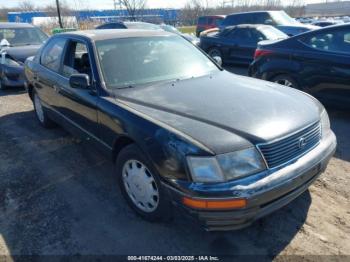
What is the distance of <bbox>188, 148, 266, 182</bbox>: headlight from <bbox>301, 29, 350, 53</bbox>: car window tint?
369 cm

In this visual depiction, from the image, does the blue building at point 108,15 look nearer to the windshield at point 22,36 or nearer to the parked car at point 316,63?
the windshield at point 22,36

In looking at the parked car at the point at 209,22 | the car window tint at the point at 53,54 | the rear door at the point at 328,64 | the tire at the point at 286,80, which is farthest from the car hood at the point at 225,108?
the parked car at the point at 209,22

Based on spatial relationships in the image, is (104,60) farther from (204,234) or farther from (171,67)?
(204,234)

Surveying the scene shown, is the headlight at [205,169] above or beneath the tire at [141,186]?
above

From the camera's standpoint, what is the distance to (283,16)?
43.5 feet

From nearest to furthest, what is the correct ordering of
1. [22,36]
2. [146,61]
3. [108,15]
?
[146,61]
[22,36]
[108,15]

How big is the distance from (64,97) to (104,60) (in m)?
1.01

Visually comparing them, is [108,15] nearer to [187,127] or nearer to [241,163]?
[187,127]

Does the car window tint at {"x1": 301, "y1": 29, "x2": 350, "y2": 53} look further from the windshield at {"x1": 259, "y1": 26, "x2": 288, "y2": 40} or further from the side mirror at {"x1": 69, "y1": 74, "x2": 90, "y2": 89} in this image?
the windshield at {"x1": 259, "y1": 26, "x2": 288, "y2": 40}

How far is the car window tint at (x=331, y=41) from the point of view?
496 cm

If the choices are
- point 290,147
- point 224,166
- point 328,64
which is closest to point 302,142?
point 290,147

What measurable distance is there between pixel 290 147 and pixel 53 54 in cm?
360

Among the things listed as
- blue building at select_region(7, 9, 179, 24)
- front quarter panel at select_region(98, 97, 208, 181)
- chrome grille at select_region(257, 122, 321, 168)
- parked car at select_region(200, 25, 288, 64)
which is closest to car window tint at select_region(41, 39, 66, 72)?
front quarter panel at select_region(98, 97, 208, 181)

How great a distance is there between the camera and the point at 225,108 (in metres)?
2.73
